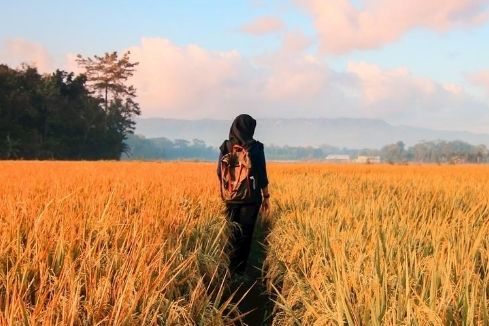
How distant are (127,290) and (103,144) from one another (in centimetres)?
4582

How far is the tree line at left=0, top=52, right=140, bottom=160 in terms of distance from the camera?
120 feet

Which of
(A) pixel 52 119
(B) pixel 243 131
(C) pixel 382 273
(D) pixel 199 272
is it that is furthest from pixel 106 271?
(A) pixel 52 119

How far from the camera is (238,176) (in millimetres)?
4961

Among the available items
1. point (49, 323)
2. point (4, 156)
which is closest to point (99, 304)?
point (49, 323)

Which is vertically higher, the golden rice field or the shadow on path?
the golden rice field

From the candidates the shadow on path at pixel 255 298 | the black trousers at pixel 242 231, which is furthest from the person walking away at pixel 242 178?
the shadow on path at pixel 255 298

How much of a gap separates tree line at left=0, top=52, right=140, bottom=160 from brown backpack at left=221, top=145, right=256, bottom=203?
31915mm

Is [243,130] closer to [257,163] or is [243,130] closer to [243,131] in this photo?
[243,131]

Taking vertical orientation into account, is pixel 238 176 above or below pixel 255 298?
above

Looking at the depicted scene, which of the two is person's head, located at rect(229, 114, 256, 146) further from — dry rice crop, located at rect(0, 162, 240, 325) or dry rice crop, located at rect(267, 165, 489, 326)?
dry rice crop, located at rect(267, 165, 489, 326)

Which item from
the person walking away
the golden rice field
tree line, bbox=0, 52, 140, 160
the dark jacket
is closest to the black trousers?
the person walking away

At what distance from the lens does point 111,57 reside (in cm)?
5334

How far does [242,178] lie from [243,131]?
54cm

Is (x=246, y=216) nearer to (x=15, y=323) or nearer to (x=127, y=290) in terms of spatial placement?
(x=127, y=290)
